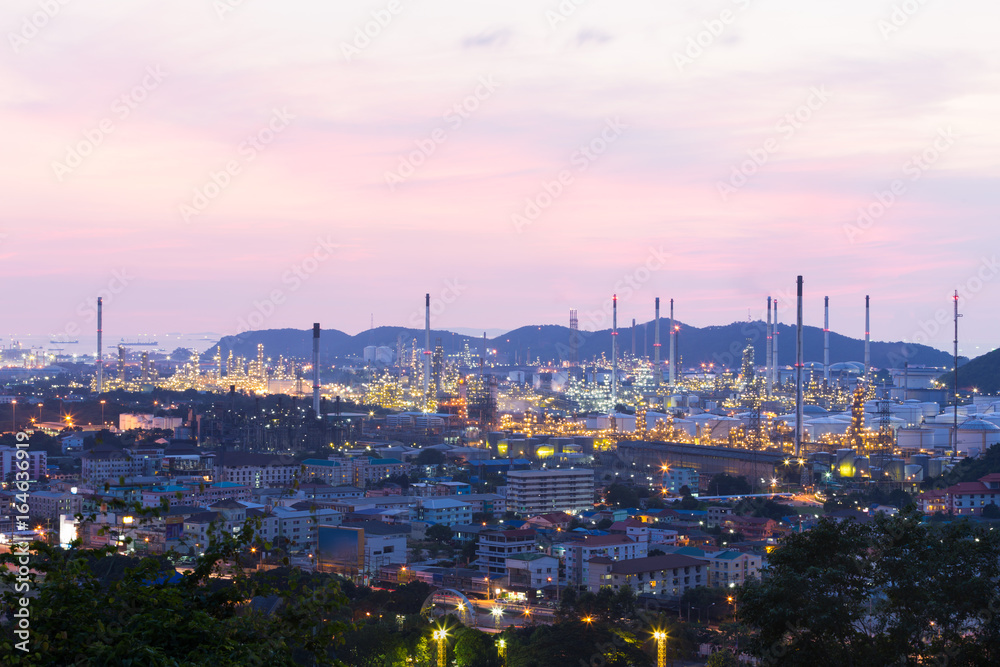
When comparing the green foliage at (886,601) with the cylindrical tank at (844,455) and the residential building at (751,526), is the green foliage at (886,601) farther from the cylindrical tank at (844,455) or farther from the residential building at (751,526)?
the cylindrical tank at (844,455)

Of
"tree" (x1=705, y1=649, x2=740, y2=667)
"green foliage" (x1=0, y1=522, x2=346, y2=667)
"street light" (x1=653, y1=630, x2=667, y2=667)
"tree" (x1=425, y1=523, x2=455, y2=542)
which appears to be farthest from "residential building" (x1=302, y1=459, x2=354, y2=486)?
"green foliage" (x1=0, y1=522, x2=346, y2=667)

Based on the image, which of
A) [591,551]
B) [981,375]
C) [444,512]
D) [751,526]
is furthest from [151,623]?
[981,375]

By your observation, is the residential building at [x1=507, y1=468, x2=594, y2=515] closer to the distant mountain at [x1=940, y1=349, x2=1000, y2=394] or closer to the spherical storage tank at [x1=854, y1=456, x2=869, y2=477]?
the spherical storage tank at [x1=854, y1=456, x2=869, y2=477]

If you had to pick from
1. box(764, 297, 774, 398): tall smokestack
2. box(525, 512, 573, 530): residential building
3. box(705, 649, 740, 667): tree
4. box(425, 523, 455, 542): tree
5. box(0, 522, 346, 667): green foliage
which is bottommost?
box(425, 523, 455, 542): tree

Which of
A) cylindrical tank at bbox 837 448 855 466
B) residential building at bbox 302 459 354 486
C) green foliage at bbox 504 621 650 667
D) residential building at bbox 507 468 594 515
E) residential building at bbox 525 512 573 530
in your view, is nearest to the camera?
green foliage at bbox 504 621 650 667

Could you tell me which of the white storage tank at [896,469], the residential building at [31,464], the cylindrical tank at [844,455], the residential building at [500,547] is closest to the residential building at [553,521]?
the residential building at [500,547]

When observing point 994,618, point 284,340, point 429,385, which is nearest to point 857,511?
point 994,618

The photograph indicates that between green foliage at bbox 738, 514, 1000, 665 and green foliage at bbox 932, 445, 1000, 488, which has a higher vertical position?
green foliage at bbox 738, 514, 1000, 665

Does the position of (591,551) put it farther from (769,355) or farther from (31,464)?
(769,355)
